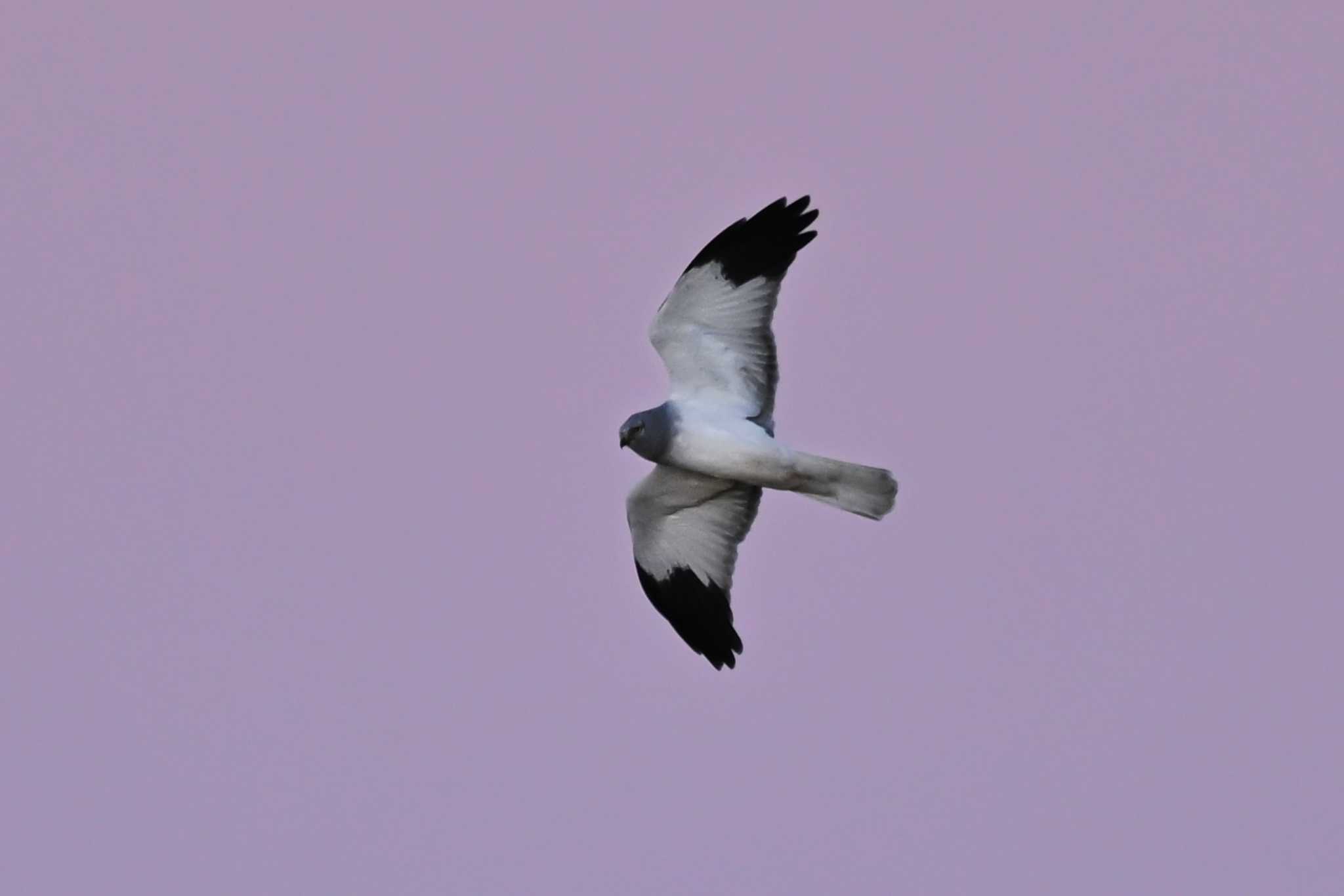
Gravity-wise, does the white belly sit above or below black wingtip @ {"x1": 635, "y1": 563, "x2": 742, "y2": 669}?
above

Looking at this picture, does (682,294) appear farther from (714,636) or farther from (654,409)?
(714,636)

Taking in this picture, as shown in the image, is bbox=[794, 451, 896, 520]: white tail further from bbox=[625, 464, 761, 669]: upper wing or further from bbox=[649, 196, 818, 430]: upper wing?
bbox=[625, 464, 761, 669]: upper wing

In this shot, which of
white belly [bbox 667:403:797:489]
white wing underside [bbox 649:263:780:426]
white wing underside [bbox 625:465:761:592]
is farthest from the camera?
white wing underside [bbox 625:465:761:592]

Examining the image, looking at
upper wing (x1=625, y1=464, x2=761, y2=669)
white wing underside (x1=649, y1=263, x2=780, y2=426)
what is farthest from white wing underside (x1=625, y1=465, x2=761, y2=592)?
white wing underside (x1=649, y1=263, x2=780, y2=426)

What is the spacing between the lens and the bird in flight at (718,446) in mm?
17828

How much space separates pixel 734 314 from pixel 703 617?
7.55 feet

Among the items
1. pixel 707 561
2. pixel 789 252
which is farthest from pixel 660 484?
pixel 789 252

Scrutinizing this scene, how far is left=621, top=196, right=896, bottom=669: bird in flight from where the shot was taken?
17.8 metres

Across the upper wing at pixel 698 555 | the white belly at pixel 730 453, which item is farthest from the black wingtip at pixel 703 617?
the white belly at pixel 730 453

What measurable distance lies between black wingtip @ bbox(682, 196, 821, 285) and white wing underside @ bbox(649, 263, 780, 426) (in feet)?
0.25

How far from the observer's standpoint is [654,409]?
59.0 feet

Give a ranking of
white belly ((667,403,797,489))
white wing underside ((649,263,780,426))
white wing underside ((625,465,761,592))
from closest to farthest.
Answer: white belly ((667,403,797,489))
white wing underside ((649,263,780,426))
white wing underside ((625,465,761,592))

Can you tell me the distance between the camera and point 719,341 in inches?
720

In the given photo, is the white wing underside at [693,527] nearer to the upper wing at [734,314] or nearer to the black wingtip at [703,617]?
the black wingtip at [703,617]
